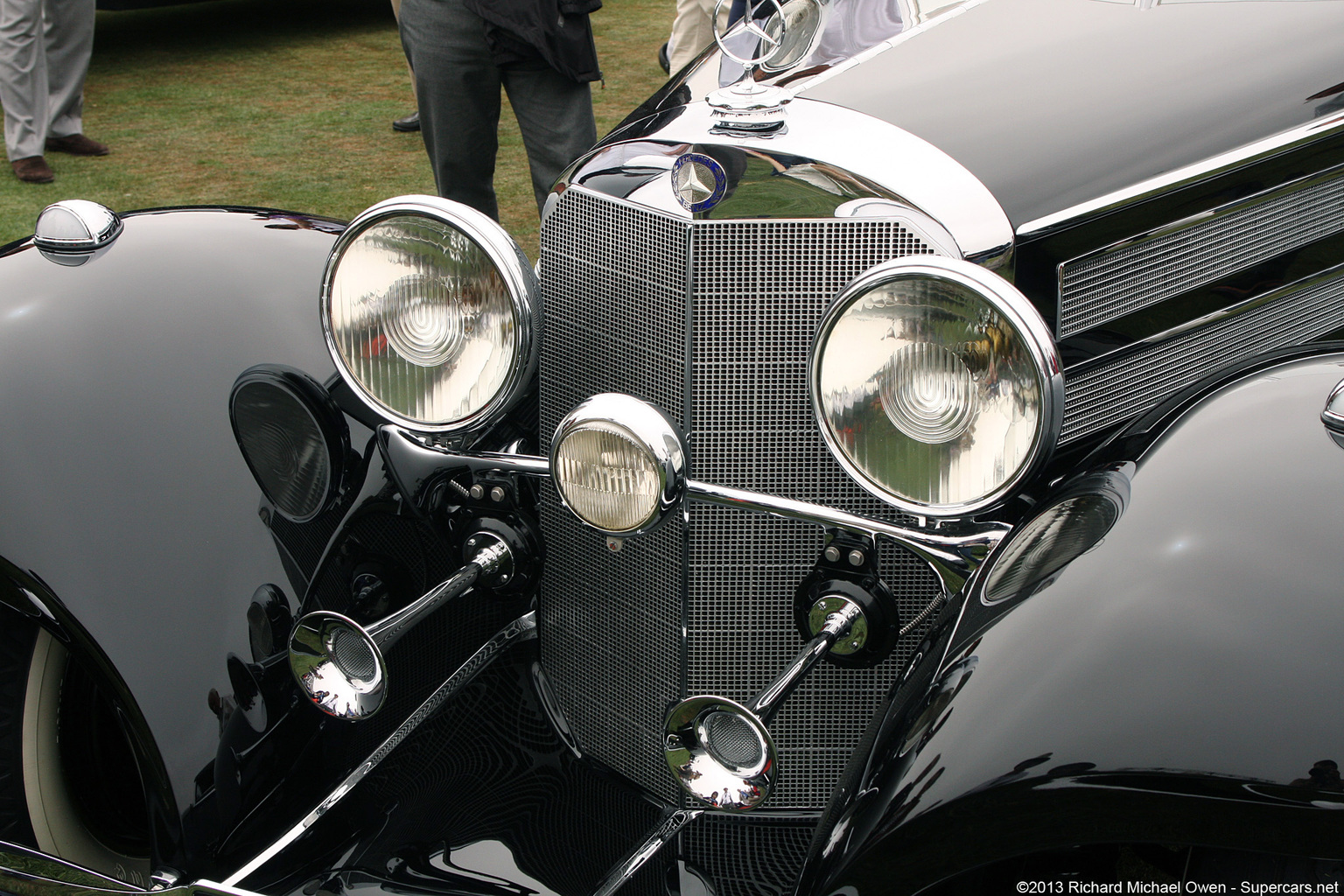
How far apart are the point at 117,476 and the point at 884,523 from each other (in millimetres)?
1109

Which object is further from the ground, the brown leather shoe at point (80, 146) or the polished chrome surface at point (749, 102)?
the polished chrome surface at point (749, 102)

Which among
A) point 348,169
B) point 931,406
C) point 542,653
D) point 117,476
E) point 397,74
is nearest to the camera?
point 931,406

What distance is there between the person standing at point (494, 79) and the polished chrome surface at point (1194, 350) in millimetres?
2238

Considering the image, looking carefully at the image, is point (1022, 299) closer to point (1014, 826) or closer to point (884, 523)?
point (884, 523)

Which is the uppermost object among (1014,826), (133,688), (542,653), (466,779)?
(1014,826)

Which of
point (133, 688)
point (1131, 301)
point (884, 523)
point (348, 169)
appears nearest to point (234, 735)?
point (133, 688)

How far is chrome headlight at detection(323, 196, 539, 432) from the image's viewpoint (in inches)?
65.3

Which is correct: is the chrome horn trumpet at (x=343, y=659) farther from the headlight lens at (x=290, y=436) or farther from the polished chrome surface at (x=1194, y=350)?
the polished chrome surface at (x=1194, y=350)

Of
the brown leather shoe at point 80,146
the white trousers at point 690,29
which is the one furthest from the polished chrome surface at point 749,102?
the brown leather shoe at point 80,146

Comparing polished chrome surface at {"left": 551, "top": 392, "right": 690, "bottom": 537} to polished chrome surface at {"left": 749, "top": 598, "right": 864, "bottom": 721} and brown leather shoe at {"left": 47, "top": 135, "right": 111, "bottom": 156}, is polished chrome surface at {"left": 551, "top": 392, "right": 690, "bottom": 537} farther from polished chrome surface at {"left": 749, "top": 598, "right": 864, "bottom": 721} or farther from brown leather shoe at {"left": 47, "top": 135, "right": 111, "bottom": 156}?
brown leather shoe at {"left": 47, "top": 135, "right": 111, "bottom": 156}

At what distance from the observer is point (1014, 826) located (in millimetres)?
1156

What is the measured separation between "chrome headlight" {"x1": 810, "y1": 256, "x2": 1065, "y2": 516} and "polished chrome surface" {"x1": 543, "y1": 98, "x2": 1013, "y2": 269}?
19 cm

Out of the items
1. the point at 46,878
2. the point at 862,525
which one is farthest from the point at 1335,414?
the point at 46,878

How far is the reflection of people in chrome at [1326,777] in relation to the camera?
3.43 ft
